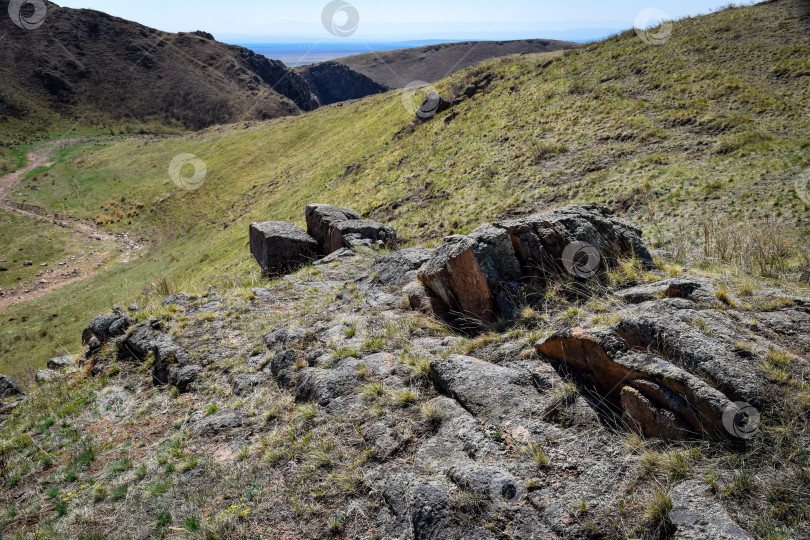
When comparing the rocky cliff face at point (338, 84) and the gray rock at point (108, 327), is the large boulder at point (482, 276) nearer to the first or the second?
the gray rock at point (108, 327)

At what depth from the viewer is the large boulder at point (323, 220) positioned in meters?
16.9

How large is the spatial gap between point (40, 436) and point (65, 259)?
3623cm

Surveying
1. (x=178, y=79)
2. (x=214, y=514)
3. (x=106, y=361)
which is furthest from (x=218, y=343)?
(x=178, y=79)

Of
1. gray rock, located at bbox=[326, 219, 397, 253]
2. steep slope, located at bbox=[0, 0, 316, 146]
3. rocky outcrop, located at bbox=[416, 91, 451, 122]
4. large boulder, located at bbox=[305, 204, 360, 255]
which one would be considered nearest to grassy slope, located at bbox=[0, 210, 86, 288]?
large boulder, located at bbox=[305, 204, 360, 255]

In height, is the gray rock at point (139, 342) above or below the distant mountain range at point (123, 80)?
below

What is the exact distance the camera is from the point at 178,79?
115250 millimetres

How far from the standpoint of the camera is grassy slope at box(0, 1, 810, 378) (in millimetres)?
13773

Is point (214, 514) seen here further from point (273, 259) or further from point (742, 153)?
point (742, 153)

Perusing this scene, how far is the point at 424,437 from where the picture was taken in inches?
213
